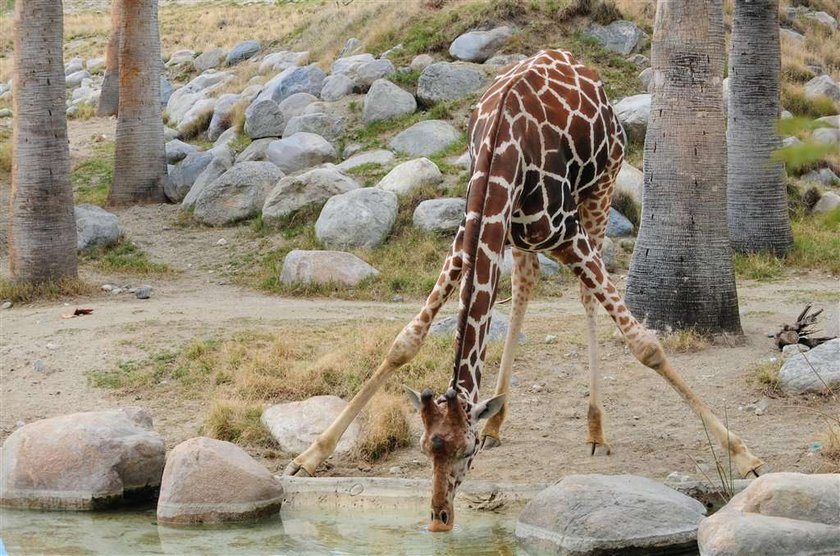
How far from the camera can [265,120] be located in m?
19.6

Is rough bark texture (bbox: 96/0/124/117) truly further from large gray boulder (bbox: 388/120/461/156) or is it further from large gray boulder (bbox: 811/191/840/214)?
large gray boulder (bbox: 811/191/840/214)

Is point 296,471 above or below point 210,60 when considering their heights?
below

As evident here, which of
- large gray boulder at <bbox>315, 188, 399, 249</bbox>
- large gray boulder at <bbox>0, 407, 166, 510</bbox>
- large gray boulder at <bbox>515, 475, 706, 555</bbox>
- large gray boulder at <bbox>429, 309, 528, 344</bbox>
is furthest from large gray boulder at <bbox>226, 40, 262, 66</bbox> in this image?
large gray boulder at <bbox>515, 475, 706, 555</bbox>

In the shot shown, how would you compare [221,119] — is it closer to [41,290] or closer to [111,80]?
[111,80]

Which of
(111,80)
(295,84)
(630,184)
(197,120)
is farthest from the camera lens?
(111,80)

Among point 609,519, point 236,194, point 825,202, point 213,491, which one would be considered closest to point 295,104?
point 236,194

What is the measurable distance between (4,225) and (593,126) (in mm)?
11803

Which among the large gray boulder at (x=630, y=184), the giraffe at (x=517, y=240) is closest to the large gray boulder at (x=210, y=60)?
the large gray boulder at (x=630, y=184)

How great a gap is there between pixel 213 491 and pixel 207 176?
11239 millimetres

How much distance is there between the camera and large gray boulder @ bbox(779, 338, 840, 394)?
8328 millimetres

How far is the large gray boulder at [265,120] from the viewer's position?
19.5 metres

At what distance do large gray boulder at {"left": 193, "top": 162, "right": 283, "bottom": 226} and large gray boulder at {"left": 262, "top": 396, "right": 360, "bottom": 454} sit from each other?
8035 millimetres

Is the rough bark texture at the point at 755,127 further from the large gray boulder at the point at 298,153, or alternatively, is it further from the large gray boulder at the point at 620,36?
the large gray boulder at the point at 298,153

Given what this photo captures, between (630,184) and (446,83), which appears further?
(446,83)
